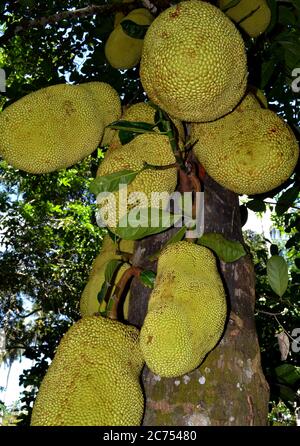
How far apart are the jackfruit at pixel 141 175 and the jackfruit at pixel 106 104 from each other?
0.67 ft

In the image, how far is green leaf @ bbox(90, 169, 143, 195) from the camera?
122 cm

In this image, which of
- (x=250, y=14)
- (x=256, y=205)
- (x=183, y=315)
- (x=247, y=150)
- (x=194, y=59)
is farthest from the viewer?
(x=256, y=205)

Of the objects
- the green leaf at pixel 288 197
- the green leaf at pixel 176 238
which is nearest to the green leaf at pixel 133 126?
the green leaf at pixel 176 238

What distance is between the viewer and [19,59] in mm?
4633

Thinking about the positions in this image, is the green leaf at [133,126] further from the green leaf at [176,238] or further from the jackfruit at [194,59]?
the green leaf at [176,238]

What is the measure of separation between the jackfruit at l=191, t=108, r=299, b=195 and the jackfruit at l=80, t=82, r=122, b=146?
300 mm

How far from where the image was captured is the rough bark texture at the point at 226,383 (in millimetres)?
983

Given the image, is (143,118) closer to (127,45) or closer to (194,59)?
(194,59)

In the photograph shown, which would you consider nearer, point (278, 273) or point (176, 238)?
point (176, 238)

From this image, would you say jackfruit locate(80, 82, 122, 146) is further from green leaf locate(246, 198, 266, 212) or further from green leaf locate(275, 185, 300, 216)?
green leaf locate(275, 185, 300, 216)

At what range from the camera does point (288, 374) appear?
2.11m

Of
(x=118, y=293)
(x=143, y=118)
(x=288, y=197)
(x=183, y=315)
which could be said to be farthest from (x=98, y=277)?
(x=288, y=197)

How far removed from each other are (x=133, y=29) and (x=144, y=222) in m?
0.69

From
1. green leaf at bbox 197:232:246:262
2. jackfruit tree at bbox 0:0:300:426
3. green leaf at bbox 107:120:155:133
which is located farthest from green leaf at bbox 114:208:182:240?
green leaf at bbox 107:120:155:133
